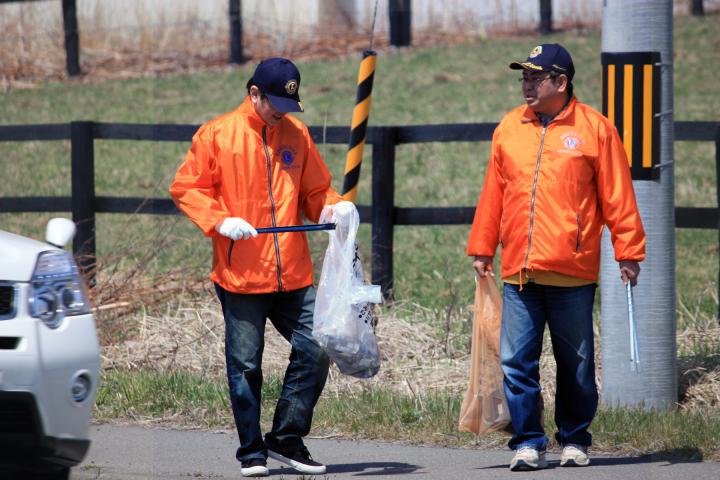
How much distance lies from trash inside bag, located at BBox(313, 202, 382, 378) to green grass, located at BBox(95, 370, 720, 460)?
33.5 inches

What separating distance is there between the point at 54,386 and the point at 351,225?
1.73 meters

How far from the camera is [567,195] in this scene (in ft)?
18.3

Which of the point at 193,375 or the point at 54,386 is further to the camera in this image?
the point at 193,375

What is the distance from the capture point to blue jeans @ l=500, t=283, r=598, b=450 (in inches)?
227

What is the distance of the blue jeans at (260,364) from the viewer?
224 inches

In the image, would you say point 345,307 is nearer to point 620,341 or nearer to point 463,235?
point 620,341

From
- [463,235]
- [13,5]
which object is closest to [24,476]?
[463,235]

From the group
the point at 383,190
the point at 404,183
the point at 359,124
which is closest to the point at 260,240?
the point at 359,124

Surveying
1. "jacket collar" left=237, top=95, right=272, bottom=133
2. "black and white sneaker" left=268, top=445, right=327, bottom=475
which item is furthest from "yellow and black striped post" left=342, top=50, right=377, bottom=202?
"black and white sneaker" left=268, top=445, right=327, bottom=475

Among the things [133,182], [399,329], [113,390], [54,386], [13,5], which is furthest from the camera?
[13,5]

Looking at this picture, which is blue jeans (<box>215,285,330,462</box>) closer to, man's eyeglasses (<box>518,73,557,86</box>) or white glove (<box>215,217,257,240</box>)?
white glove (<box>215,217,257,240</box>)

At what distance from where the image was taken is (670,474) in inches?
225

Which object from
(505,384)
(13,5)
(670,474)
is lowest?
(670,474)

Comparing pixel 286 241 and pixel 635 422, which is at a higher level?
pixel 286 241
